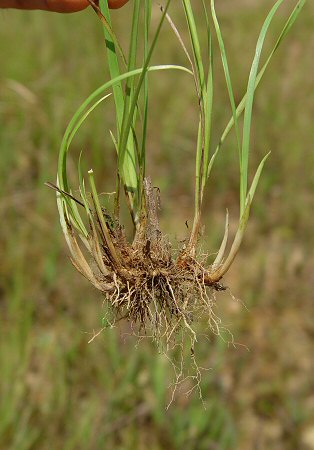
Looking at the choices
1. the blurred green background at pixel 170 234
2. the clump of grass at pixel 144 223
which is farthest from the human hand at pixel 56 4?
the blurred green background at pixel 170 234

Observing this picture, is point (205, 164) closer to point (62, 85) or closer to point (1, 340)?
point (1, 340)

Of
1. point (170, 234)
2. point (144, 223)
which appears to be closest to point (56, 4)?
point (144, 223)

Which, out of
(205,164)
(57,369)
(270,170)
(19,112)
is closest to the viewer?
(205,164)

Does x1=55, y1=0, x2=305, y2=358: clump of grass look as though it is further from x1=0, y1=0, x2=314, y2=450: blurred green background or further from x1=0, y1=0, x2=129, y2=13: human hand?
x1=0, y1=0, x2=314, y2=450: blurred green background

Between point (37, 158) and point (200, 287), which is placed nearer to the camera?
point (200, 287)

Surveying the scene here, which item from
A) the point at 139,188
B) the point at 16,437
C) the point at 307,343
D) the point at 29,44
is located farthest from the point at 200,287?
the point at 29,44

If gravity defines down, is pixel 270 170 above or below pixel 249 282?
above

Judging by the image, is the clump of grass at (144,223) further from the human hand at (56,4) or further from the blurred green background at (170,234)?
the blurred green background at (170,234)
